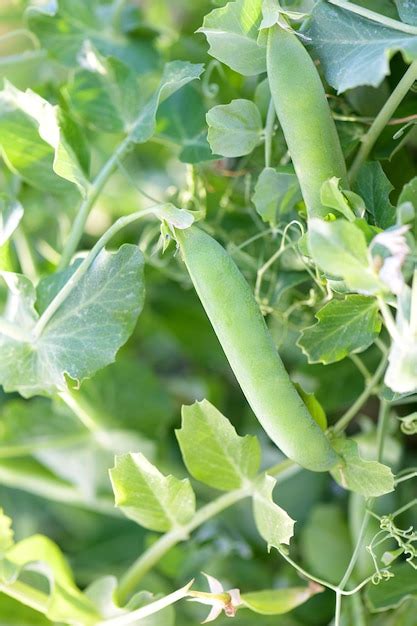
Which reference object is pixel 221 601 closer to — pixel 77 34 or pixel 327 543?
pixel 327 543

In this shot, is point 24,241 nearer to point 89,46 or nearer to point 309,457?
point 89,46

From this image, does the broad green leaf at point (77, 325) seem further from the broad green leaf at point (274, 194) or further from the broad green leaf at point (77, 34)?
the broad green leaf at point (77, 34)

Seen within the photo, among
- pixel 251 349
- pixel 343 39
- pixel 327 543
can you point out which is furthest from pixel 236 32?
pixel 327 543

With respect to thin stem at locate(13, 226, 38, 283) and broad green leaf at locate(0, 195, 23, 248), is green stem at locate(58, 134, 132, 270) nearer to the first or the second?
broad green leaf at locate(0, 195, 23, 248)

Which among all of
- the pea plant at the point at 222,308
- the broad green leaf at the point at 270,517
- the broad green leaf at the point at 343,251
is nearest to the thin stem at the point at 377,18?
the pea plant at the point at 222,308

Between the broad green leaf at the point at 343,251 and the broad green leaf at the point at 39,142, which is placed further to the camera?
the broad green leaf at the point at 39,142

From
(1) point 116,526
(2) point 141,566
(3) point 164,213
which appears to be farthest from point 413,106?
(1) point 116,526
